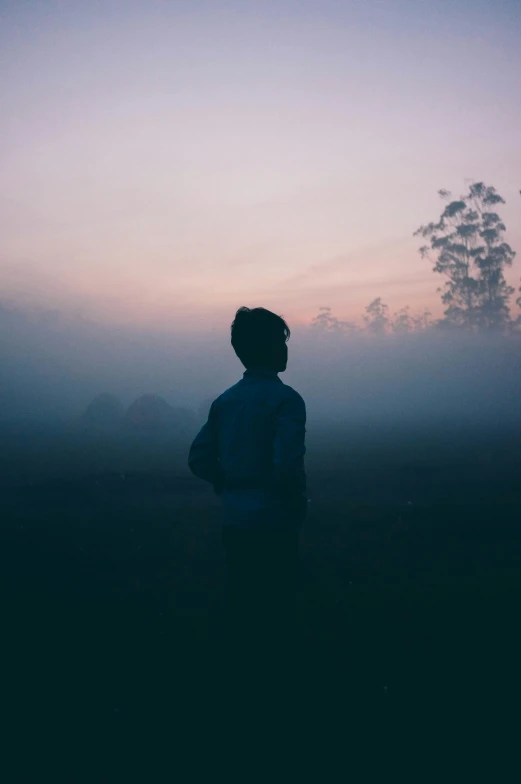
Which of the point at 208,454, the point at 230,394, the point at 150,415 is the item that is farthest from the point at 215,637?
the point at 150,415

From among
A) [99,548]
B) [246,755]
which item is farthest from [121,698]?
[99,548]

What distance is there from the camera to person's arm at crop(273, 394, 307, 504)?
237cm

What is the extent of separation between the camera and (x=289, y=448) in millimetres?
2373

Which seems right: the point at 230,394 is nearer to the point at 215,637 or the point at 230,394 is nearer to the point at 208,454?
the point at 208,454

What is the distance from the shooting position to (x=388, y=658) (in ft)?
13.7

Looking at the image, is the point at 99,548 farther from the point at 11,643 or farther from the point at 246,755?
the point at 246,755

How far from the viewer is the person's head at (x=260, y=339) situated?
2.66 meters

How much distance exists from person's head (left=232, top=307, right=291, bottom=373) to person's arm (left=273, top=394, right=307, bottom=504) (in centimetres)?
29

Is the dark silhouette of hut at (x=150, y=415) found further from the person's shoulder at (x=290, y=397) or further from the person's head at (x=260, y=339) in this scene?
the person's shoulder at (x=290, y=397)

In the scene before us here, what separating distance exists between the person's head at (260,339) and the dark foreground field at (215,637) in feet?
5.26

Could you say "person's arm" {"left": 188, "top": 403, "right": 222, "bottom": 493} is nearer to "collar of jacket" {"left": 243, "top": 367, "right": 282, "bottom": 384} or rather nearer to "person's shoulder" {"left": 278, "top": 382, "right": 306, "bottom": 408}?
"collar of jacket" {"left": 243, "top": 367, "right": 282, "bottom": 384}

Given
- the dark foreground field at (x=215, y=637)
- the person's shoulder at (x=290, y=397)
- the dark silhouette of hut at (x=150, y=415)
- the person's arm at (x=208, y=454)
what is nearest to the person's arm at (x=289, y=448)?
the person's shoulder at (x=290, y=397)

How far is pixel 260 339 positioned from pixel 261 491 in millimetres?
778

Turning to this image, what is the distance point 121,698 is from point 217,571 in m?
3.20
